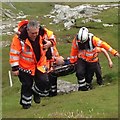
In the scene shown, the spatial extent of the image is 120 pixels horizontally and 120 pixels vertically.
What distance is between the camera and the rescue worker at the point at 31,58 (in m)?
15.2

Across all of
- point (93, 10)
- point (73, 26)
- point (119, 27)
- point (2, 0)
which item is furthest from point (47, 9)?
point (119, 27)

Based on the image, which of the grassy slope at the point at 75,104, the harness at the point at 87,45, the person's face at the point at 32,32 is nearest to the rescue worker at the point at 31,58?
the person's face at the point at 32,32

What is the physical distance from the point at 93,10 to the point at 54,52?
63.6m

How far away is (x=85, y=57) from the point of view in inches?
764

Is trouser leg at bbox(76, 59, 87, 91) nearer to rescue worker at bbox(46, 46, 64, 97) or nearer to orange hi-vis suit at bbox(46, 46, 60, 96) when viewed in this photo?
rescue worker at bbox(46, 46, 64, 97)

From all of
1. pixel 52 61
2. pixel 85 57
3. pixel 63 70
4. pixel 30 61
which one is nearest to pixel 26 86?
pixel 30 61

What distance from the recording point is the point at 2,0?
125 m

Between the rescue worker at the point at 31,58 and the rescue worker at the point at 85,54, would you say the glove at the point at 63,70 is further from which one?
the rescue worker at the point at 31,58

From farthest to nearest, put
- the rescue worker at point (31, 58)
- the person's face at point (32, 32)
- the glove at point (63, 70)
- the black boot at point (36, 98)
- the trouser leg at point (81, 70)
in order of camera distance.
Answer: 1. the glove at point (63, 70)
2. the trouser leg at point (81, 70)
3. the black boot at point (36, 98)
4. the rescue worker at point (31, 58)
5. the person's face at point (32, 32)

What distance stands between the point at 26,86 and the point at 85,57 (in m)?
3.90

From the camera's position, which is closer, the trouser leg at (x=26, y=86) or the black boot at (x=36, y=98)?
the trouser leg at (x=26, y=86)

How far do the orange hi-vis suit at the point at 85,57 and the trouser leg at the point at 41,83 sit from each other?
2971mm

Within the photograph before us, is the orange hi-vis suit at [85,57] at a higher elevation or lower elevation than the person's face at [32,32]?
lower

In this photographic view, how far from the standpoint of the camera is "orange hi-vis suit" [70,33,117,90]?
61.6 feet
